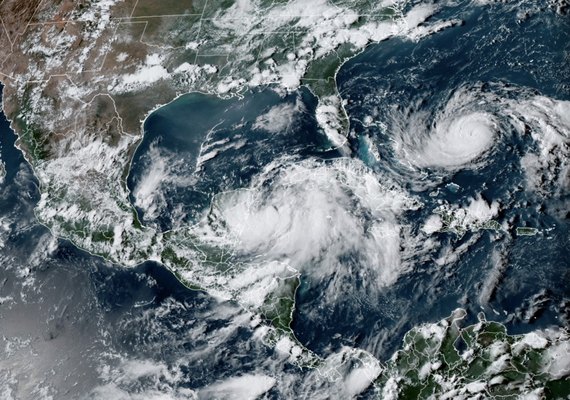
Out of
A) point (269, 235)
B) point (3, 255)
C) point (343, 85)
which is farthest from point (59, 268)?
point (343, 85)

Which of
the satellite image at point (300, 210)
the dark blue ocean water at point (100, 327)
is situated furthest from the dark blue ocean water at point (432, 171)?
the dark blue ocean water at point (100, 327)

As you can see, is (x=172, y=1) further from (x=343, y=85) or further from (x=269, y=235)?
(x=269, y=235)

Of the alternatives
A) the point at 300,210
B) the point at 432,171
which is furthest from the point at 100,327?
the point at 432,171

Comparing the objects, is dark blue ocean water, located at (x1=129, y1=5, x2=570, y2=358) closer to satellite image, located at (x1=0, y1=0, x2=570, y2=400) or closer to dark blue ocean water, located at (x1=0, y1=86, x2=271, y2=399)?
satellite image, located at (x1=0, y1=0, x2=570, y2=400)

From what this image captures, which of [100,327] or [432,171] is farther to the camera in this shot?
[100,327]

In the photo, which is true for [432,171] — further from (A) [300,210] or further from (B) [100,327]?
(B) [100,327]

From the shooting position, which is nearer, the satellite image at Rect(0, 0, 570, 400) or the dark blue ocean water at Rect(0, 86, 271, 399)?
the satellite image at Rect(0, 0, 570, 400)

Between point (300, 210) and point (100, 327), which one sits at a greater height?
point (300, 210)

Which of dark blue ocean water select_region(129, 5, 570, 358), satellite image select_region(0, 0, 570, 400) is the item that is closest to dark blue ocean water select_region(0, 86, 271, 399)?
satellite image select_region(0, 0, 570, 400)
